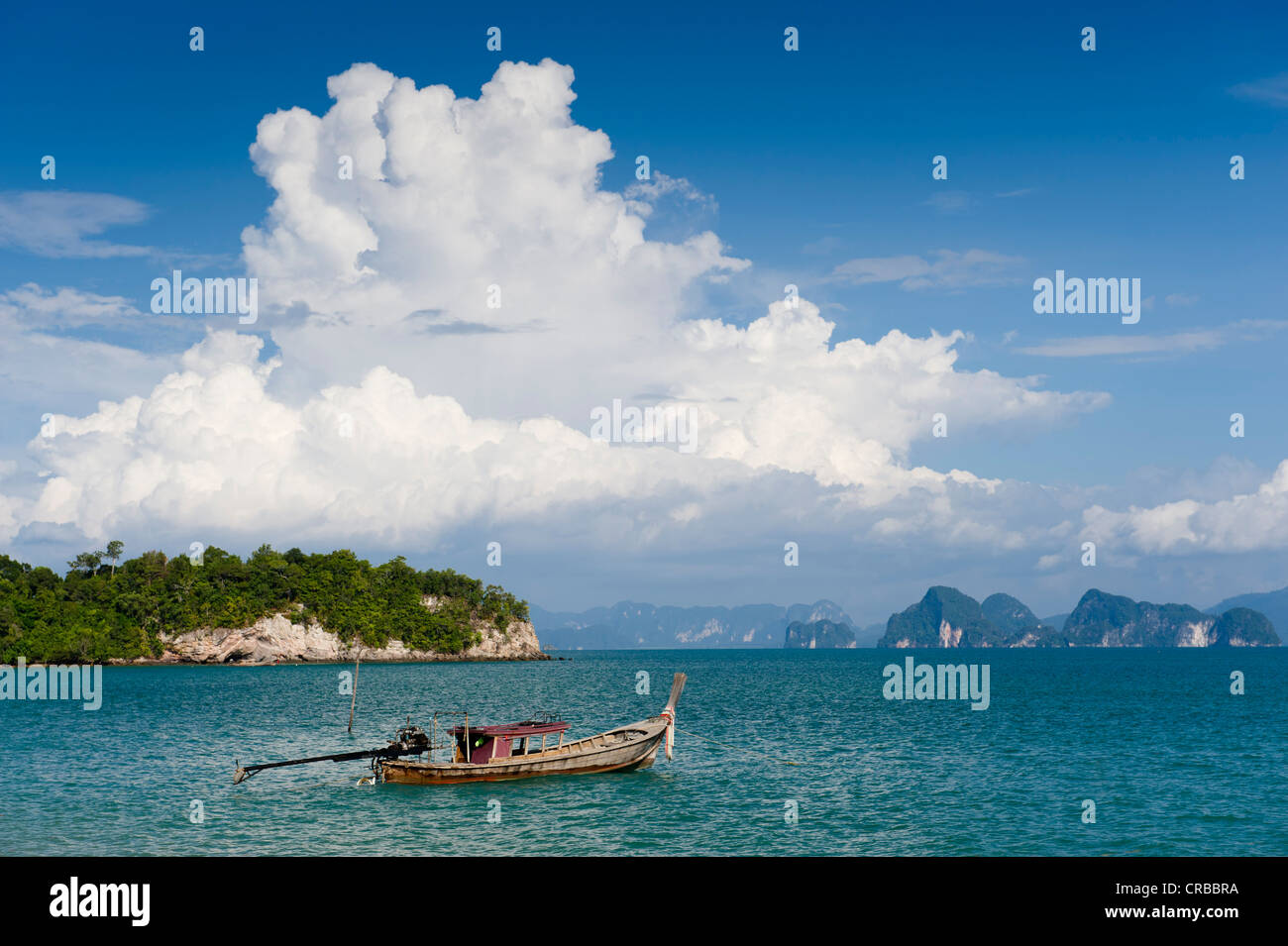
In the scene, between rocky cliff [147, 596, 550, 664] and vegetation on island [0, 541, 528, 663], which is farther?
rocky cliff [147, 596, 550, 664]

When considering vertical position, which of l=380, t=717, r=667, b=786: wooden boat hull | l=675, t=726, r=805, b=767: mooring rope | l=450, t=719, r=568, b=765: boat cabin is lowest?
l=675, t=726, r=805, b=767: mooring rope

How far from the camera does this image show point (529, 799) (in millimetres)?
38156

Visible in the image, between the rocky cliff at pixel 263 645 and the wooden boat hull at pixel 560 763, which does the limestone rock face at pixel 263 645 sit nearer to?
the rocky cliff at pixel 263 645

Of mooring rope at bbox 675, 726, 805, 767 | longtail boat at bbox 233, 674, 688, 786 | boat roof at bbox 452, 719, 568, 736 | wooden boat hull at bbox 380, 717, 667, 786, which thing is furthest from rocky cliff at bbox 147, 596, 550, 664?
boat roof at bbox 452, 719, 568, 736

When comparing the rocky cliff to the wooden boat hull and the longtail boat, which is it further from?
the wooden boat hull

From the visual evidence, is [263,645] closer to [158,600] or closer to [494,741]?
[158,600]

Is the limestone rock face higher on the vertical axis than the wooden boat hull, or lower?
lower

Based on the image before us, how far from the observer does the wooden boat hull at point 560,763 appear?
40.5 m

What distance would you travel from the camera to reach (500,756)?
4162cm

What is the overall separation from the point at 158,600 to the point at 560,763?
495 ft

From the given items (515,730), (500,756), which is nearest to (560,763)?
(515,730)

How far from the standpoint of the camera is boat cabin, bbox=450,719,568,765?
136ft

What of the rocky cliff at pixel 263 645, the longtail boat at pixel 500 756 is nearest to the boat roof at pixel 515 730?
the longtail boat at pixel 500 756

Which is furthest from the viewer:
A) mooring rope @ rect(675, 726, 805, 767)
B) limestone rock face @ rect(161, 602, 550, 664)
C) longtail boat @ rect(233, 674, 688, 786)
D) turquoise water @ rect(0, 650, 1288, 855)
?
limestone rock face @ rect(161, 602, 550, 664)
